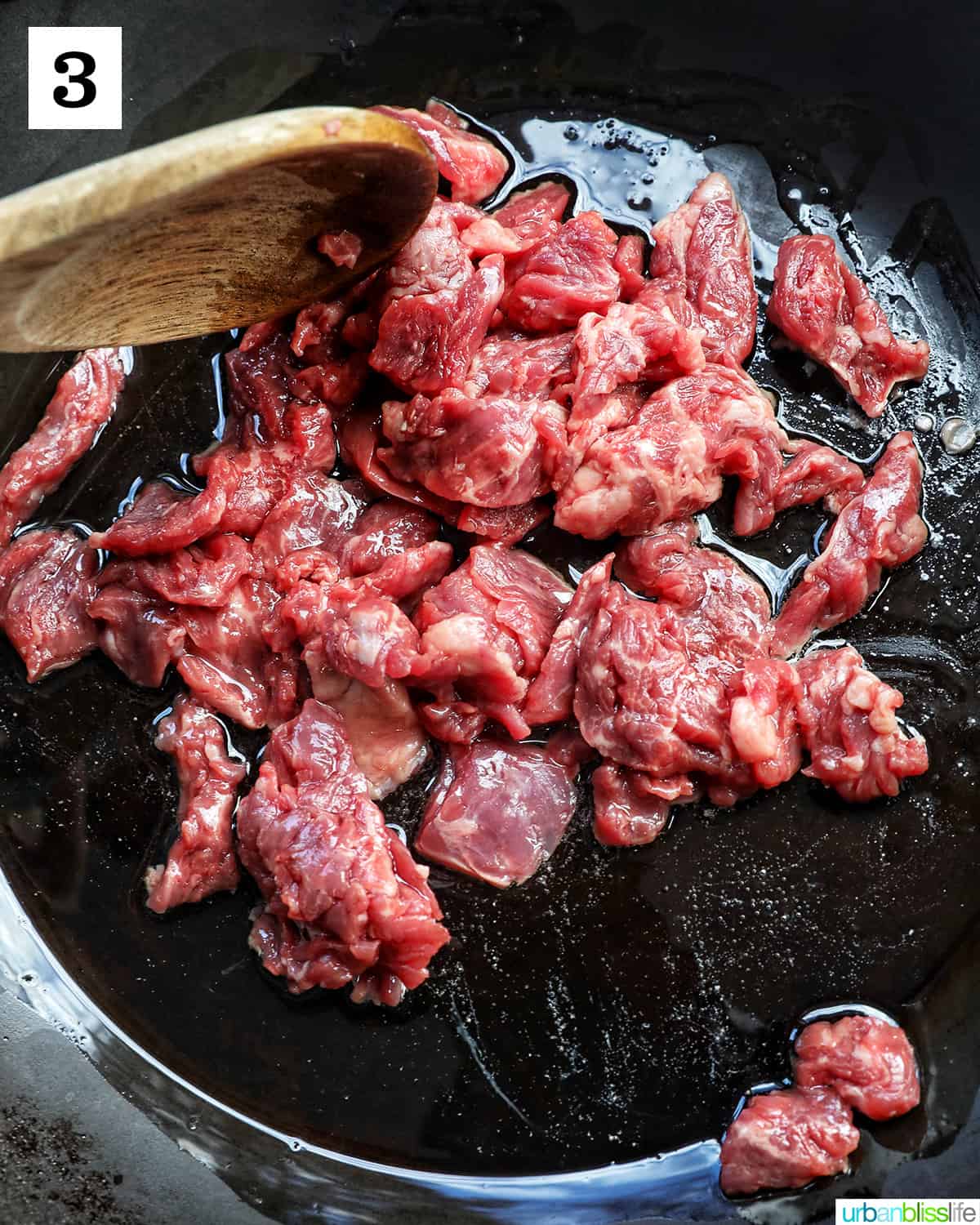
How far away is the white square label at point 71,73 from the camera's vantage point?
350 centimetres

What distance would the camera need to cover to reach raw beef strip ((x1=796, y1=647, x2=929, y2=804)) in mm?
2998

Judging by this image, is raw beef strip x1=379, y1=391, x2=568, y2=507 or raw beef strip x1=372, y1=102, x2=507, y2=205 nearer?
raw beef strip x1=379, y1=391, x2=568, y2=507

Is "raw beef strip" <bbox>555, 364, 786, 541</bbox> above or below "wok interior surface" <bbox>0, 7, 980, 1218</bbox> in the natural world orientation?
above

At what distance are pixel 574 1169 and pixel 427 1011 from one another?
670 millimetres

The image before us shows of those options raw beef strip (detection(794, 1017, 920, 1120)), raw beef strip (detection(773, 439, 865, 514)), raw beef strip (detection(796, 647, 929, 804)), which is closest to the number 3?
raw beef strip (detection(773, 439, 865, 514))

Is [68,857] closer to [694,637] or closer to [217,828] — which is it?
[217,828]

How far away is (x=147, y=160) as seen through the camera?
210 cm

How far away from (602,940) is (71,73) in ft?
11.3

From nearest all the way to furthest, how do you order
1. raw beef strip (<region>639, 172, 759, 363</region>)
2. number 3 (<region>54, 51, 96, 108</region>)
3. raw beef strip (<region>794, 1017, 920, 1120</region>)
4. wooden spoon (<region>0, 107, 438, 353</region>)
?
wooden spoon (<region>0, 107, 438, 353</region>) → raw beef strip (<region>794, 1017, 920, 1120</region>) → raw beef strip (<region>639, 172, 759, 363</region>) → number 3 (<region>54, 51, 96, 108</region>)

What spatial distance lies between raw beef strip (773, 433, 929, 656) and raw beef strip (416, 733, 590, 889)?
2.61 ft

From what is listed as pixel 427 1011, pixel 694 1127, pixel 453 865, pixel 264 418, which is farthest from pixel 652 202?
pixel 694 1127

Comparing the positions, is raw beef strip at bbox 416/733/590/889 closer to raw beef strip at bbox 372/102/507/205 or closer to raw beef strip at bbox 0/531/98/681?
raw beef strip at bbox 0/531/98/681

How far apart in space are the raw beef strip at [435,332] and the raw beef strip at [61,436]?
1.01 meters

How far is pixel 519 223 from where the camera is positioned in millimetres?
3342
